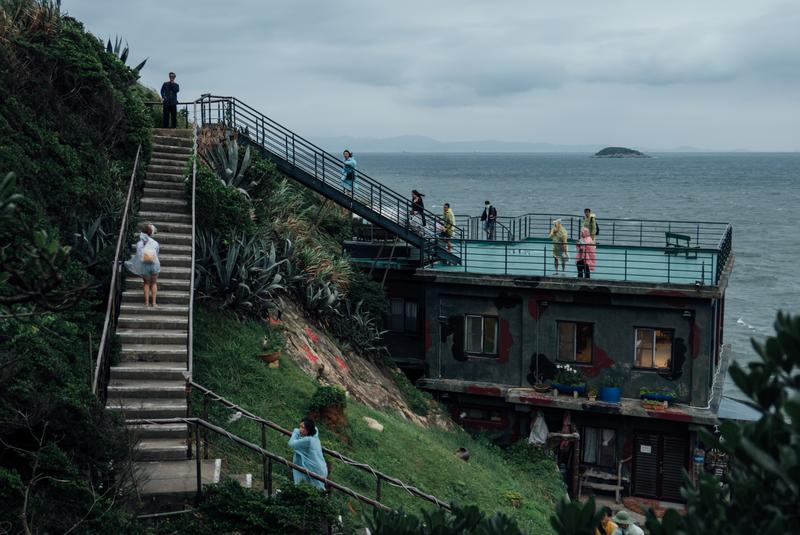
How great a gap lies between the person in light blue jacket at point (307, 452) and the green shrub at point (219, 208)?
8.16 meters

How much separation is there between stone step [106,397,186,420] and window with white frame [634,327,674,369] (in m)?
15.5

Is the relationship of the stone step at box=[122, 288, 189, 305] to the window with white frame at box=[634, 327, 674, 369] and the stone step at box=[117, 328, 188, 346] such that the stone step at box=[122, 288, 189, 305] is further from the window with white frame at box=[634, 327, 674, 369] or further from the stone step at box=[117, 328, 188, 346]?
the window with white frame at box=[634, 327, 674, 369]

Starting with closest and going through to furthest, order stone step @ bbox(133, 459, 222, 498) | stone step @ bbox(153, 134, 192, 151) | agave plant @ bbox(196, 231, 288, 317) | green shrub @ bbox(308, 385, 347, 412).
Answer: stone step @ bbox(133, 459, 222, 498)
green shrub @ bbox(308, 385, 347, 412)
agave plant @ bbox(196, 231, 288, 317)
stone step @ bbox(153, 134, 192, 151)

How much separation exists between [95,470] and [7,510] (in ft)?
4.90

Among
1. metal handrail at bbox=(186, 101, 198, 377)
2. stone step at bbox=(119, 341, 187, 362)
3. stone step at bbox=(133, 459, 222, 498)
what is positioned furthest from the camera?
stone step at bbox=(119, 341, 187, 362)

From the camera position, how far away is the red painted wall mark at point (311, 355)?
839 inches

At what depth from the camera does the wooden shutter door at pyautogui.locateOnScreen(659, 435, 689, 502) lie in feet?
86.3

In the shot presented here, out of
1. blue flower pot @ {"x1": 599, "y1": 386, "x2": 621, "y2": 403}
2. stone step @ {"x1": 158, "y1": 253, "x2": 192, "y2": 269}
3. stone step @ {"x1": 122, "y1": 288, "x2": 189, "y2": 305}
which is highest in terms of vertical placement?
stone step @ {"x1": 158, "y1": 253, "x2": 192, "y2": 269}

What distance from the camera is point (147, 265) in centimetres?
1658

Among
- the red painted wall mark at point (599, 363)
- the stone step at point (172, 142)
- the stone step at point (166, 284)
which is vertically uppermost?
the stone step at point (172, 142)

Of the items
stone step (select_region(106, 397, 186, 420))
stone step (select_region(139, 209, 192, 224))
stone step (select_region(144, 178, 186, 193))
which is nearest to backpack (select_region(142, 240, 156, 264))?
stone step (select_region(139, 209, 192, 224))

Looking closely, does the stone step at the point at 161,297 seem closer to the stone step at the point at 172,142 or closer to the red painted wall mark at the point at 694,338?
the stone step at the point at 172,142

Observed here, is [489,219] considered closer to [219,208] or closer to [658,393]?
[658,393]

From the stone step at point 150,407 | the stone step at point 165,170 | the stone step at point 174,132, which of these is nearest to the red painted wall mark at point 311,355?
the stone step at point 165,170
